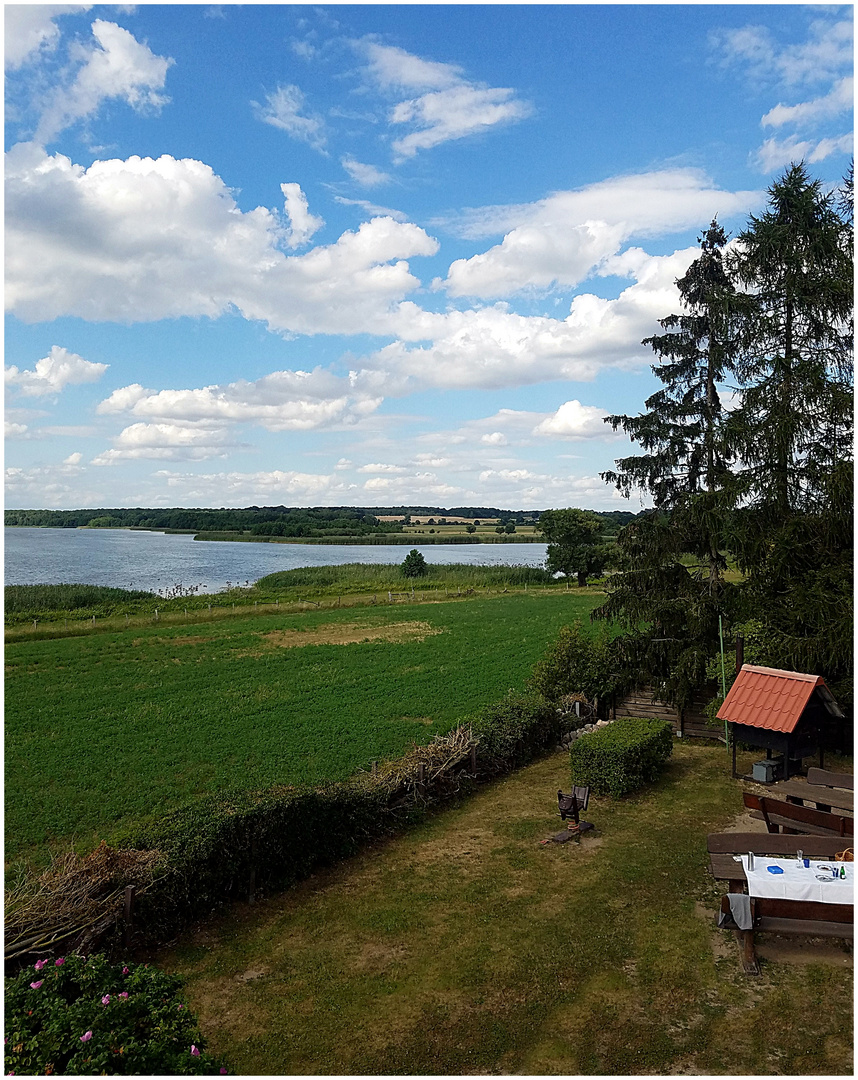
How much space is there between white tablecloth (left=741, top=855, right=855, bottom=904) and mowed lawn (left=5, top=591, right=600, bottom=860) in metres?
8.21

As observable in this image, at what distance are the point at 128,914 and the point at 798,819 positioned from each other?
8506mm

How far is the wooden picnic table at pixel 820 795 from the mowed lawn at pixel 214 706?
7666mm

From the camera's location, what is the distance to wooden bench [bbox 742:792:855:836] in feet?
29.8

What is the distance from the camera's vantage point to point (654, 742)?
42.4 feet

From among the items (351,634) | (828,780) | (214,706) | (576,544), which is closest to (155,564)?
(576,544)

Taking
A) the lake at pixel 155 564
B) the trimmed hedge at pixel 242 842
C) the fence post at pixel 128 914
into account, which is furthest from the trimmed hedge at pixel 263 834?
the lake at pixel 155 564

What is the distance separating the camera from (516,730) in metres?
14.1

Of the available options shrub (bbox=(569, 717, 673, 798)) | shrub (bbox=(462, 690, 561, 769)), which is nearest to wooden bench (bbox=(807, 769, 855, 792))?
shrub (bbox=(569, 717, 673, 798))

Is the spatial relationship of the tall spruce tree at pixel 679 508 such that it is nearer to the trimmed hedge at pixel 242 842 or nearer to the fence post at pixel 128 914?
the trimmed hedge at pixel 242 842

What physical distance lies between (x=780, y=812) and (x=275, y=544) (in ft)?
425

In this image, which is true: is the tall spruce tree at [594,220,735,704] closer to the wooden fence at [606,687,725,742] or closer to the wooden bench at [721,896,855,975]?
the wooden fence at [606,687,725,742]

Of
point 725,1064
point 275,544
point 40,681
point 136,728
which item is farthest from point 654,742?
point 275,544

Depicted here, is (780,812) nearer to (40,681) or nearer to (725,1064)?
(725,1064)

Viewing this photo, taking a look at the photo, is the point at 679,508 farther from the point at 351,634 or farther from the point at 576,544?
the point at 576,544
